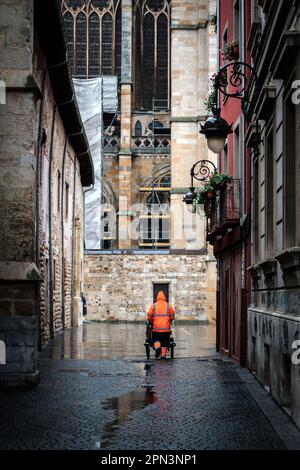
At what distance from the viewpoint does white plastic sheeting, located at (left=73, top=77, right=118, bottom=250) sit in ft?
149

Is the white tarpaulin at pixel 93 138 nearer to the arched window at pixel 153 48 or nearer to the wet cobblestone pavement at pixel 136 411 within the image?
the arched window at pixel 153 48

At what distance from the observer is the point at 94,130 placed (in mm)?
47875

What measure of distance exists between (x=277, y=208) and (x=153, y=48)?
43.6 metres

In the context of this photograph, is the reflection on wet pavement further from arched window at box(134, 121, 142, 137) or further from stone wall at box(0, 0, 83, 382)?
arched window at box(134, 121, 142, 137)

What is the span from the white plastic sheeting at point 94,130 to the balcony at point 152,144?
7.19 feet

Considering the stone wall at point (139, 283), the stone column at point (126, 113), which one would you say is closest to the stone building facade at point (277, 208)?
the stone wall at point (139, 283)

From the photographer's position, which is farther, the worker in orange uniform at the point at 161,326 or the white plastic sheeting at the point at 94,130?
the white plastic sheeting at the point at 94,130

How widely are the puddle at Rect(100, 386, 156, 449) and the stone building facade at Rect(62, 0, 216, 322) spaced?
1143 inches

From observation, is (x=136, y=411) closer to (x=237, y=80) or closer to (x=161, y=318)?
(x=237, y=80)

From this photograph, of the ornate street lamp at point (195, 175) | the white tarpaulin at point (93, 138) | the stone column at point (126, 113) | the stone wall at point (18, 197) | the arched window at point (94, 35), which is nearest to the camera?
the stone wall at point (18, 197)

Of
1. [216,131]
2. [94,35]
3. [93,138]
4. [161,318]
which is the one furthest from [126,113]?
[216,131]

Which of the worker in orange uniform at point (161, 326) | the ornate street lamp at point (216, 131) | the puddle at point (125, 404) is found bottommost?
the puddle at point (125, 404)

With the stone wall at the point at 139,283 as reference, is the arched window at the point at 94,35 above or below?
above

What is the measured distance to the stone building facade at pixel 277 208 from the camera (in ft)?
29.9
